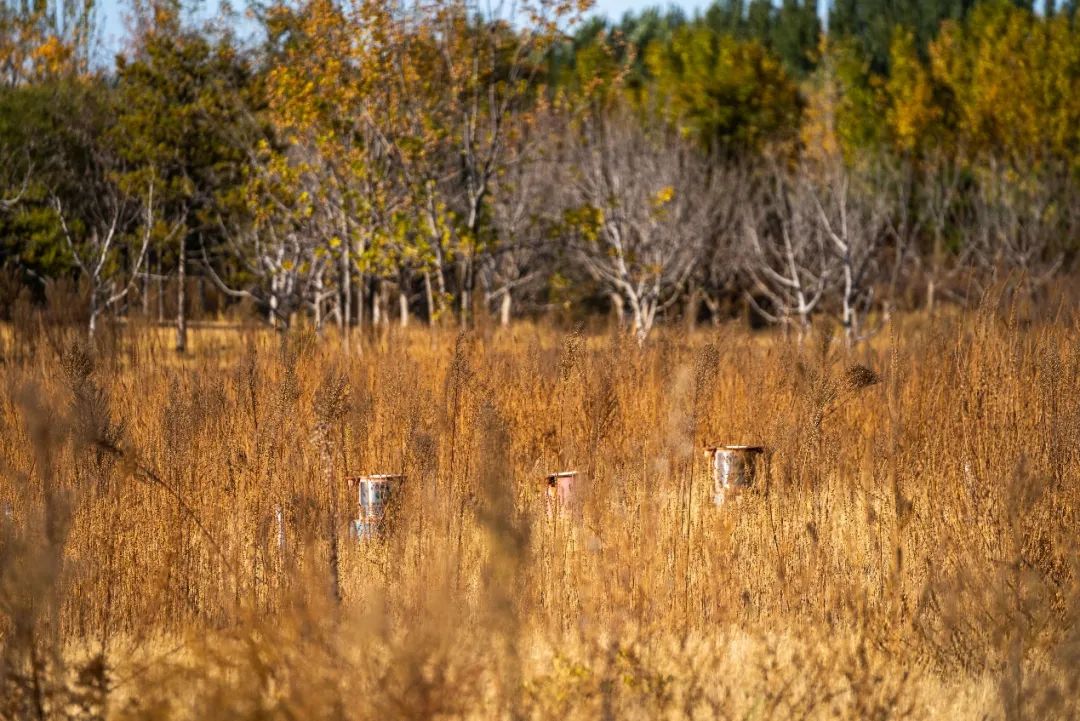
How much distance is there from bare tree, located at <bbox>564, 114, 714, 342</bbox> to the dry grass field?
16.4 m

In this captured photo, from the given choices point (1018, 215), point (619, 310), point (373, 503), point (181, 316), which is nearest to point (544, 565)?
point (373, 503)

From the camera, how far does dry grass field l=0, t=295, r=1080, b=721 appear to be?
125 inches

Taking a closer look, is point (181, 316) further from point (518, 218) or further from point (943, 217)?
point (943, 217)

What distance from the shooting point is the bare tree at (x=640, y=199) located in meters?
22.6

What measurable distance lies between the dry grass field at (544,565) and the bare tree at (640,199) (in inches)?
647

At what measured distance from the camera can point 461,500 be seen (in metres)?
4.64

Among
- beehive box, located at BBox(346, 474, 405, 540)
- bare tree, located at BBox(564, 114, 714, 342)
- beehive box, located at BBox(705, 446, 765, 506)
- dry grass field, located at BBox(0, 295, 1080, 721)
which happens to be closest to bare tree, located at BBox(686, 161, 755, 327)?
bare tree, located at BBox(564, 114, 714, 342)

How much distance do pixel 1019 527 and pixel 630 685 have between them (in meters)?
1.48

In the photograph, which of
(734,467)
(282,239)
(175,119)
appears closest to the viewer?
(734,467)

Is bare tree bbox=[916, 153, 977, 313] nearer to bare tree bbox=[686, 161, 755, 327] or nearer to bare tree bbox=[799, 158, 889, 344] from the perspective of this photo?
bare tree bbox=[799, 158, 889, 344]

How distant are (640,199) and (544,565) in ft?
63.1

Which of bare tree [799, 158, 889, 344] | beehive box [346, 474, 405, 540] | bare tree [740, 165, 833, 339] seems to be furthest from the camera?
bare tree [740, 165, 833, 339]

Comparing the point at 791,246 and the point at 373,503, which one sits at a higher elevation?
the point at 791,246

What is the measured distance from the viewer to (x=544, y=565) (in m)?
4.54
